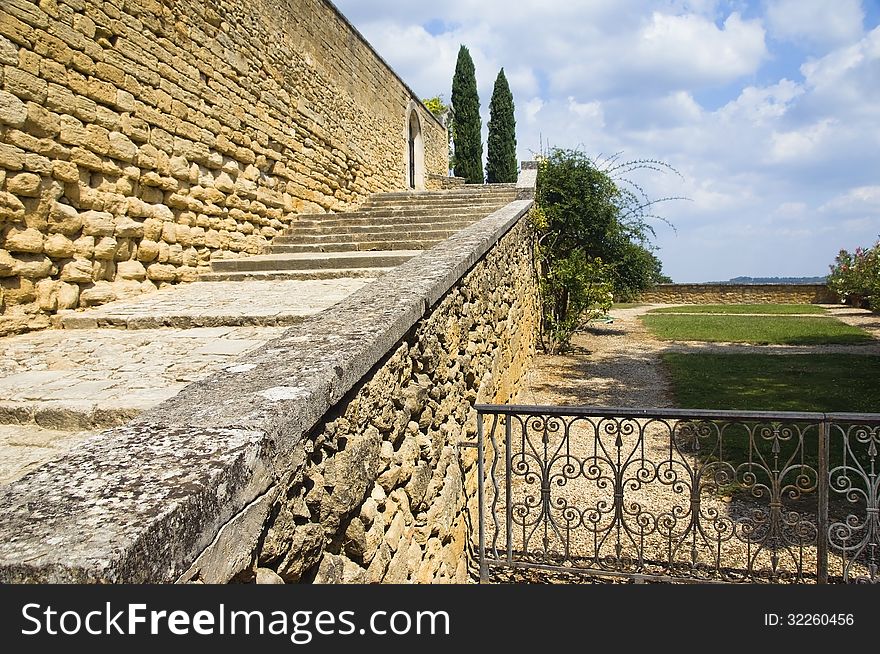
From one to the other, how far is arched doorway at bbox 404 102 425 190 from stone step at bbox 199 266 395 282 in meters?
9.14

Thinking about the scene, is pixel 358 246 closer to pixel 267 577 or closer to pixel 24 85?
pixel 24 85

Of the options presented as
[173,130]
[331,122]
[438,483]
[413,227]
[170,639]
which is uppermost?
[331,122]

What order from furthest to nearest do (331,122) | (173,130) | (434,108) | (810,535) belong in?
(434,108) → (331,122) → (173,130) → (810,535)

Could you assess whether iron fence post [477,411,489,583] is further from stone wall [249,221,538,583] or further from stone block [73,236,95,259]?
stone block [73,236,95,259]

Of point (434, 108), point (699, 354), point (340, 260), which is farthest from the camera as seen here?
point (434, 108)

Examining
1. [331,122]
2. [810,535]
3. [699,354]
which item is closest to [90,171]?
[331,122]

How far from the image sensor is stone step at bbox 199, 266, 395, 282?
5445 mm

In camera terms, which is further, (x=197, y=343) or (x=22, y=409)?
(x=197, y=343)

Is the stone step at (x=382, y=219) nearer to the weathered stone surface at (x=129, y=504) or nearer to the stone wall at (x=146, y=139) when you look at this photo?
the stone wall at (x=146, y=139)

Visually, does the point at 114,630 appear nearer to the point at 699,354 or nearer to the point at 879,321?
the point at 699,354

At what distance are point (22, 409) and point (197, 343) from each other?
1.11m

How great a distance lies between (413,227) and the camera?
725 cm

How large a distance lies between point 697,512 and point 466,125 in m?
22.8

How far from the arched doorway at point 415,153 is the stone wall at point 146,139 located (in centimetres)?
582
